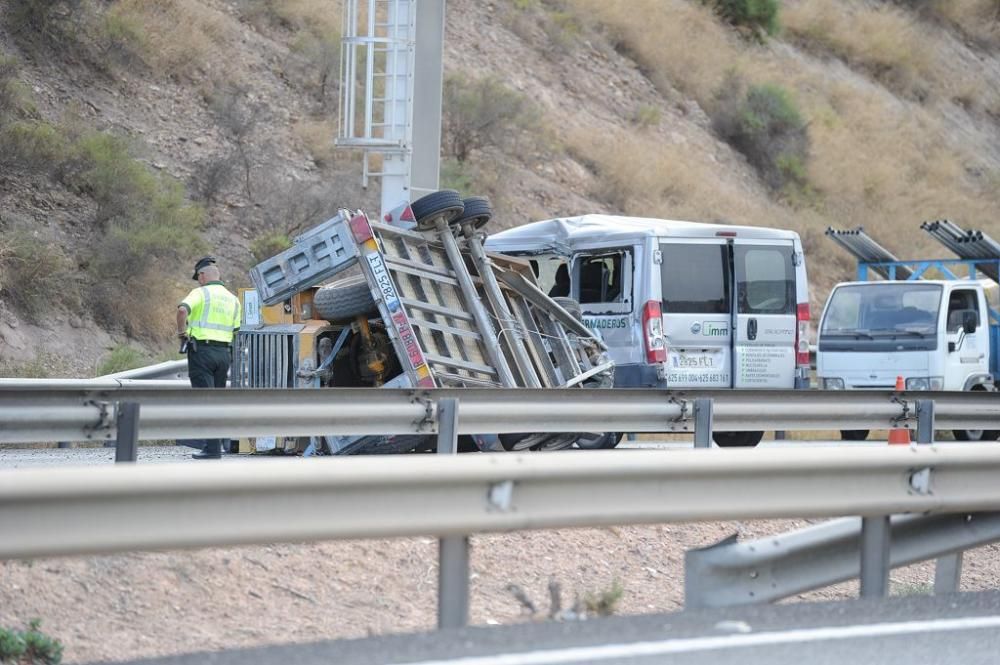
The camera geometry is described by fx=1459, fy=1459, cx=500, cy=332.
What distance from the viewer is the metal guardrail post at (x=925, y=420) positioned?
11.7 m

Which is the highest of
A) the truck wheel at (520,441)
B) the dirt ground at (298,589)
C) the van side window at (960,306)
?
the van side window at (960,306)

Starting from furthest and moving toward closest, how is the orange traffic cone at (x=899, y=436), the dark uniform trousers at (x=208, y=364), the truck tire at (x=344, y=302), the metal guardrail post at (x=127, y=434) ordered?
the orange traffic cone at (x=899, y=436) < the dark uniform trousers at (x=208, y=364) < the truck tire at (x=344, y=302) < the metal guardrail post at (x=127, y=434)

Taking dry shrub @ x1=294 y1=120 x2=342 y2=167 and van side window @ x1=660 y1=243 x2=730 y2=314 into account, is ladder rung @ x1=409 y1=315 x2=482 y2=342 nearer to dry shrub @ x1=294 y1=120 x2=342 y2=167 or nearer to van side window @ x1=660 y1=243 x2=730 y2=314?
van side window @ x1=660 y1=243 x2=730 y2=314

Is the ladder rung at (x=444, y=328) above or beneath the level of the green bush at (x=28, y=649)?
above

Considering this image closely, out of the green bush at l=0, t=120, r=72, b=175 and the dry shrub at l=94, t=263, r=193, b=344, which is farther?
the green bush at l=0, t=120, r=72, b=175

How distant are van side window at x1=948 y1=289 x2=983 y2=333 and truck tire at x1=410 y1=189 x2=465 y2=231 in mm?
7518

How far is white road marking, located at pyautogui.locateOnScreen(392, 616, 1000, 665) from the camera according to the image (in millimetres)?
5109

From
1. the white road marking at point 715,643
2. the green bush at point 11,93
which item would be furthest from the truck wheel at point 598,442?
the green bush at point 11,93

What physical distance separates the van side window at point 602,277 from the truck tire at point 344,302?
3002 millimetres

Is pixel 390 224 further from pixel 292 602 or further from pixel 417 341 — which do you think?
pixel 292 602

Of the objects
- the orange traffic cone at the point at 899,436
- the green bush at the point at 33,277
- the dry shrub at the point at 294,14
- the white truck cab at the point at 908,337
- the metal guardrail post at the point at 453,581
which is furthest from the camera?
the dry shrub at the point at 294,14

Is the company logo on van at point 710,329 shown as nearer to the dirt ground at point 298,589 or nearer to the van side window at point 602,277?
the van side window at point 602,277

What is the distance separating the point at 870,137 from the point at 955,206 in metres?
3.09

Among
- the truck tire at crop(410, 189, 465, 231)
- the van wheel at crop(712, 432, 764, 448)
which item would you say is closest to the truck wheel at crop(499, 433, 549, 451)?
the truck tire at crop(410, 189, 465, 231)
